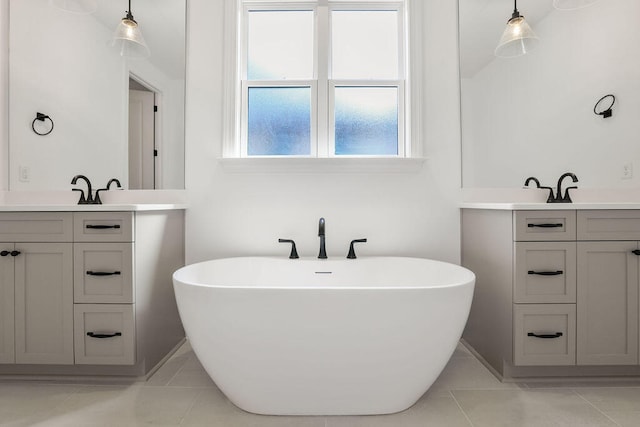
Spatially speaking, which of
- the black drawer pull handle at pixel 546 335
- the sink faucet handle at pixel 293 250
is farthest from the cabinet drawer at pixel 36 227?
the black drawer pull handle at pixel 546 335

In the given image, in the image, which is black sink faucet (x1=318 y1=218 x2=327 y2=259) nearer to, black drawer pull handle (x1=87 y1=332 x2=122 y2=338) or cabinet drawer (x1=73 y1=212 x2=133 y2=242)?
cabinet drawer (x1=73 y1=212 x2=133 y2=242)

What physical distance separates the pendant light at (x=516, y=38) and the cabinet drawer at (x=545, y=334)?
5.19 feet

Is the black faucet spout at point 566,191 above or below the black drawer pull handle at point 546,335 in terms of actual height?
above

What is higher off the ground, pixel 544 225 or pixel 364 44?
pixel 364 44

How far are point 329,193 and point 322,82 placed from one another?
29.6 inches

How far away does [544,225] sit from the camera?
167 cm

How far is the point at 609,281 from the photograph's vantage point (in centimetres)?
167

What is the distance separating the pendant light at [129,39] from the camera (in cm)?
220

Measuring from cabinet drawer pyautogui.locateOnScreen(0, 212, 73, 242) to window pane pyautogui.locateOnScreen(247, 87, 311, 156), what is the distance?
3.70ft

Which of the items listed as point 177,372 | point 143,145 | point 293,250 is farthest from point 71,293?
point 293,250

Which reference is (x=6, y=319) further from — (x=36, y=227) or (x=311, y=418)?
(x=311, y=418)

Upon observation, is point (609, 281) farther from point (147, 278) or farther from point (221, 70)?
point (221, 70)

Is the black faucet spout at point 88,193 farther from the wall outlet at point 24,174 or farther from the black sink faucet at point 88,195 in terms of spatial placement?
the wall outlet at point 24,174

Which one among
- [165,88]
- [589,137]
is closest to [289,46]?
[165,88]
